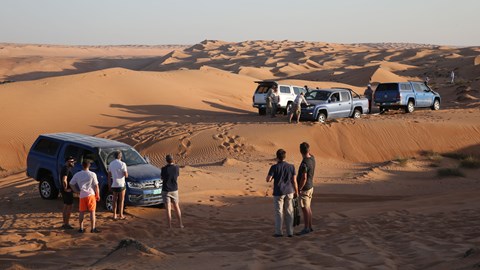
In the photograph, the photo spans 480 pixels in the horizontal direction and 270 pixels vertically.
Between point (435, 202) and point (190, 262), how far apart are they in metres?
7.52

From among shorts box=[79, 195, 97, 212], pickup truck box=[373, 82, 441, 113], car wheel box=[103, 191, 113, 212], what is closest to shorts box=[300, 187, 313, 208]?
shorts box=[79, 195, 97, 212]

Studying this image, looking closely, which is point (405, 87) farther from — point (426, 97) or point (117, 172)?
point (117, 172)

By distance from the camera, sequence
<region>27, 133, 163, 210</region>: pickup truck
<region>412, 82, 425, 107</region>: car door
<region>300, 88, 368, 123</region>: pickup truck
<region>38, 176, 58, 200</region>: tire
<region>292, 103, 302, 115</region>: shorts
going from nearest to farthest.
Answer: <region>27, 133, 163, 210</region>: pickup truck
<region>38, 176, 58, 200</region>: tire
<region>292, 103, 302, 115</region>: shorts
<region>300, 88, 368, 123</region>: pickup truck
<region>412, 82, 425, 107</region>: car door

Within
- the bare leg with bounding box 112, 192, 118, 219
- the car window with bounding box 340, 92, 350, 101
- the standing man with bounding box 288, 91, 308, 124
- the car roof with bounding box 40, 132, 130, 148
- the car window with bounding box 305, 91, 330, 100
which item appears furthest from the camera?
the car window with bounding box 340, 92, 350, 101

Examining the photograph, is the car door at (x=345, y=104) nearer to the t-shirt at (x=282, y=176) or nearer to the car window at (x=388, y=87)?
the car window at (x=388, y=87)

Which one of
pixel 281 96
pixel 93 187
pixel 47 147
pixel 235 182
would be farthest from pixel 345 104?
pixel 93 187

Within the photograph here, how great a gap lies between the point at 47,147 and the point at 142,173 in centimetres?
294

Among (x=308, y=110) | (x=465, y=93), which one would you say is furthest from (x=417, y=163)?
(x=465, y=93)

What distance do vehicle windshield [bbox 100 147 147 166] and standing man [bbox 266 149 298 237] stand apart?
15.9 ft

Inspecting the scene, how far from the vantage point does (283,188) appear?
1056cm

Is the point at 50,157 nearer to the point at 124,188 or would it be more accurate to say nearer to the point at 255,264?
the point at 124,188

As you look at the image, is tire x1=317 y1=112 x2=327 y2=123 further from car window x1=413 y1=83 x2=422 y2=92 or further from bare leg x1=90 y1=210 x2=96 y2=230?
bare leg x1=90 y1=210 x2=96 y2=230

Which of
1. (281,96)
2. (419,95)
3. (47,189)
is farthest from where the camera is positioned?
(419,95)

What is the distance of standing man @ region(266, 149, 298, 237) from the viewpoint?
1051cm
